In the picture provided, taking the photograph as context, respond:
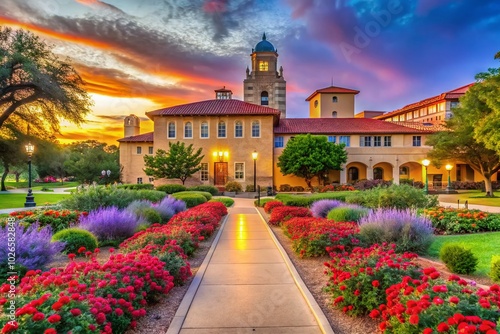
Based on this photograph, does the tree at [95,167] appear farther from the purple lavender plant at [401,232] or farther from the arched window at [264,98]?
the purple lavender plant at [401,232]

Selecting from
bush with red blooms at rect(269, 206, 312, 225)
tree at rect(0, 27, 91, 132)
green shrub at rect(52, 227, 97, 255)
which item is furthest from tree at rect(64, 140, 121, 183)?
green shrub at rect(52, 227, 97, 255)

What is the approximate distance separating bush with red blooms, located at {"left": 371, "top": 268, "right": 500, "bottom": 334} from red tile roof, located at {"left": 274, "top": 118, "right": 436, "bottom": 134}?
3581 centimetres

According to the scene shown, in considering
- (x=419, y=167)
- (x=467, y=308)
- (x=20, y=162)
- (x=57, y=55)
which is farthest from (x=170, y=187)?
(x=419, y=167)

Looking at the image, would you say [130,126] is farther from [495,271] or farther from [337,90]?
[495,271]

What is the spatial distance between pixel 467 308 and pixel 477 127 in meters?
26.9

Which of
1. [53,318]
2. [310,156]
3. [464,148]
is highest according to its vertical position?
[464,148]

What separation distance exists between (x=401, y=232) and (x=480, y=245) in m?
2.46

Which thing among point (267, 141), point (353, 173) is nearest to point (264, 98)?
point (267, 141)

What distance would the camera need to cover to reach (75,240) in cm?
793

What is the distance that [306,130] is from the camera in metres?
39.3

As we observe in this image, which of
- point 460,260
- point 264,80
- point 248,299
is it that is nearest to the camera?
point 248,299

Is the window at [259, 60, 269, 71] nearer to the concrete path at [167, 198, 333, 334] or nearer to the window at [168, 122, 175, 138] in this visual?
the window at [168, 122, 175, 138]

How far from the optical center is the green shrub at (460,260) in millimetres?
6426

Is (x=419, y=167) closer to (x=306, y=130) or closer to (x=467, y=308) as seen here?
(x=306, y=130)
